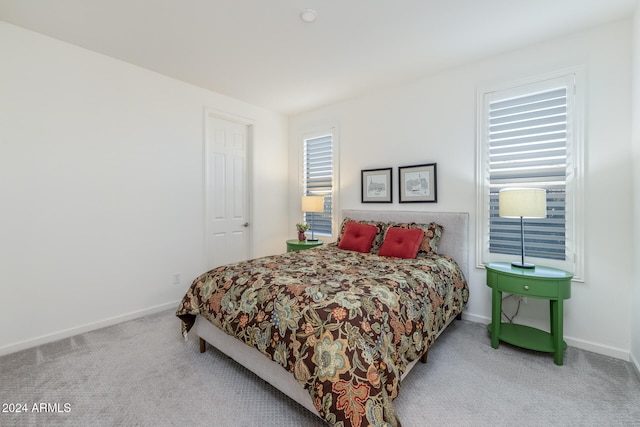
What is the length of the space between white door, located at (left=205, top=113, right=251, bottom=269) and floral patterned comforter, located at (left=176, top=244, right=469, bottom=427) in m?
1.60

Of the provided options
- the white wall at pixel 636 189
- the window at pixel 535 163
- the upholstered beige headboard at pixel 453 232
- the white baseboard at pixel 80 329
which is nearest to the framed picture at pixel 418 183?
the upholstered beige headboard at pixel 453 232

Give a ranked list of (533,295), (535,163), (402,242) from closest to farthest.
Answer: (533,295)
(535,163)
(402,242)

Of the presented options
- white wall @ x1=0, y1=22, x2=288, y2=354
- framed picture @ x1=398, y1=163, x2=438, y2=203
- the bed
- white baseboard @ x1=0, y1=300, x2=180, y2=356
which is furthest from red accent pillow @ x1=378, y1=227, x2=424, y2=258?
white baseboard @ x1=0, y1=300, x2=180, y2=356

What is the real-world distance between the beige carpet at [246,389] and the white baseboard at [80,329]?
0.27 feet

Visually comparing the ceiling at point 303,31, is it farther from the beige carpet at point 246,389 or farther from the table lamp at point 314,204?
the beige carpet at point 246,389

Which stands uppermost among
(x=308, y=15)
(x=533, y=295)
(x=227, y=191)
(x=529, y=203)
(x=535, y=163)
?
(x=308, y=15)

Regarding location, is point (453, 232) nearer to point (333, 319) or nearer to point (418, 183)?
point (418, 183)

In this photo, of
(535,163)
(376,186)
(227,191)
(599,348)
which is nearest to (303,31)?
(376,186)

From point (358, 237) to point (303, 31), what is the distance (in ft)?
6.72

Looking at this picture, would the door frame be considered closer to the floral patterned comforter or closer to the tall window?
the tall window

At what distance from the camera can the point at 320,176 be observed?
4254 mm

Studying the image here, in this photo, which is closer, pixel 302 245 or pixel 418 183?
pixel 418 183

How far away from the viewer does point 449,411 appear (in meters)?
1.62

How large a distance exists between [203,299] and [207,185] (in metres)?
1.88
